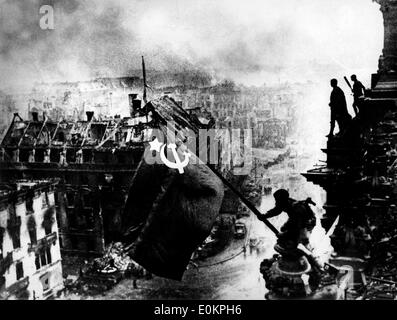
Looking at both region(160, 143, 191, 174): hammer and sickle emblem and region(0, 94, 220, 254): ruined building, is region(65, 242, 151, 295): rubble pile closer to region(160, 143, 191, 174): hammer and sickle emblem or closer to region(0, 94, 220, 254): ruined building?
region(0, 94, 220, 254): ruined building

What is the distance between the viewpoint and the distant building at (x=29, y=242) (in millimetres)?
7438

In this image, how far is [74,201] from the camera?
7.85 m

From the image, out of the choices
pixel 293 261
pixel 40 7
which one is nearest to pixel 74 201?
pixel 40 7

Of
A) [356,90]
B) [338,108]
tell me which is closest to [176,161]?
[338,108]

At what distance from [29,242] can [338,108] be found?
16.6ft

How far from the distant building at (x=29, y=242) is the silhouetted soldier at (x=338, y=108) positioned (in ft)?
14.4

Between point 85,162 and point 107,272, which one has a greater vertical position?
point 85,162

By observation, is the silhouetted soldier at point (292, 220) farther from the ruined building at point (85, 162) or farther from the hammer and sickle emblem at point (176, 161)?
the ruined building at point (85, 162)

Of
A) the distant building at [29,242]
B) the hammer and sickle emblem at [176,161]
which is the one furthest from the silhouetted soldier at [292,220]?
the distant building at [29,242]

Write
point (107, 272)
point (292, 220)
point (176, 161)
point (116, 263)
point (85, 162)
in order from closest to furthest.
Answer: point (292, 220)
point (176, 161)
point (107, 272)
point (116, 263)
point (85, 162)

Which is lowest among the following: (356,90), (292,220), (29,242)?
(29,242)

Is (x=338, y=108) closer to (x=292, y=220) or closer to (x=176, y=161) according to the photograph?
(x=292, y=220)

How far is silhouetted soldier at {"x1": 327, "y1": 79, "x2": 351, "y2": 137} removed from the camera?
22.2 feet

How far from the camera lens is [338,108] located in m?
6.82
